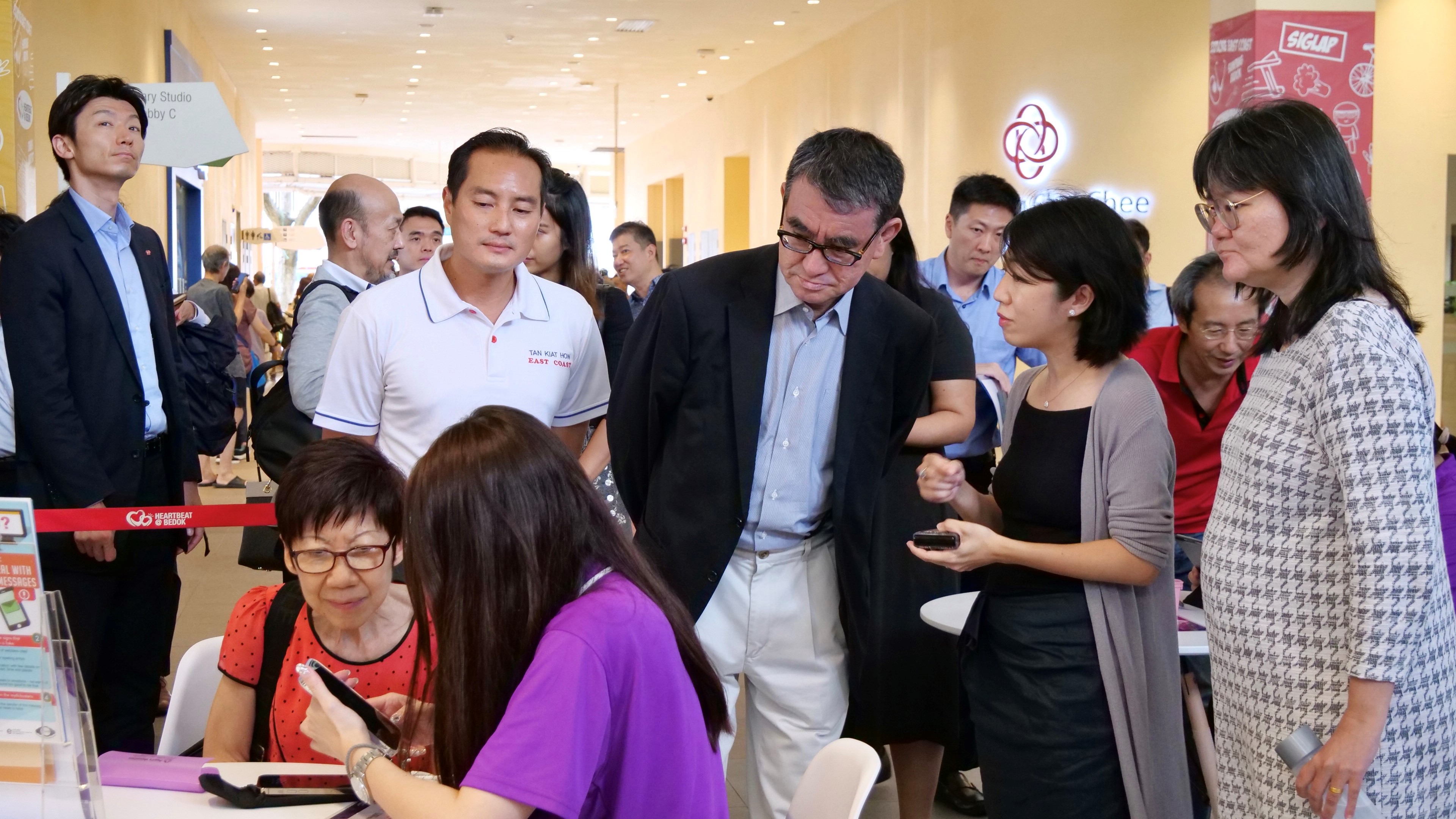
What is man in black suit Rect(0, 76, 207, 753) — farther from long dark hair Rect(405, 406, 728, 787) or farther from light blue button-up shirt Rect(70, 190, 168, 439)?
long dark hair Rect(405, 406, 728, 787)

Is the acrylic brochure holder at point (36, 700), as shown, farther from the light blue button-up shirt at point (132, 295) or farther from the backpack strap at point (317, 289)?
the backpack strap at point (317, 289)

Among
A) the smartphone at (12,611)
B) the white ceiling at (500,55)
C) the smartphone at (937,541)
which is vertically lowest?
the smartphone at (937,541)

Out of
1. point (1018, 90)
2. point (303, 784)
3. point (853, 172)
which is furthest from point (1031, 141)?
point (303, 784)

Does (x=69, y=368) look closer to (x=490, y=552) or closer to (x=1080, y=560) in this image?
(x=490, y=552)

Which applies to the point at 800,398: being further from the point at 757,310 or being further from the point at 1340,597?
the point at 1340,597

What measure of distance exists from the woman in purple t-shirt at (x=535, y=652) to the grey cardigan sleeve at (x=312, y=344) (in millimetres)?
2047

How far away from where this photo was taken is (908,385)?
2379 millimetres

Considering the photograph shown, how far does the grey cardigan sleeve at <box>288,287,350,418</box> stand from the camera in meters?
3.39

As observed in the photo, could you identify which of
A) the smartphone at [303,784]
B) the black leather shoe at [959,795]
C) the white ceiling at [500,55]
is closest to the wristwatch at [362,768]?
the smartphone at [303,784]

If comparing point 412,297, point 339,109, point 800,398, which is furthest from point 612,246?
point 339,109

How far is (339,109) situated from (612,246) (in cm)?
1660

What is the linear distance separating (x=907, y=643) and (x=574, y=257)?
155cm

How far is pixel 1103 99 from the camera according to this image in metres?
9.48

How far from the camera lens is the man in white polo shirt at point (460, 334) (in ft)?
8.34
